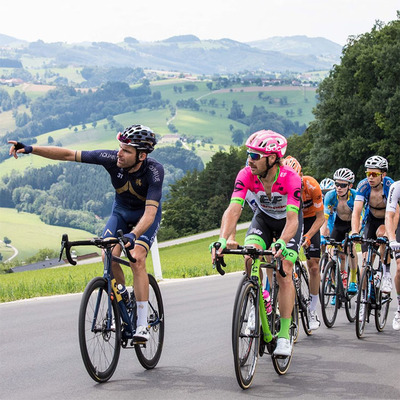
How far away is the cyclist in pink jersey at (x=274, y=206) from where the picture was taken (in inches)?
266

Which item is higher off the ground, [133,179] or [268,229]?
[133,179]

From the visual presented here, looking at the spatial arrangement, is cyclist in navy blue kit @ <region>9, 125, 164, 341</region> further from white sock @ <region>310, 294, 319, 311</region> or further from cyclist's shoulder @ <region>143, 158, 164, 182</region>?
white sock @ <region>310, 294, 319, 311</region>

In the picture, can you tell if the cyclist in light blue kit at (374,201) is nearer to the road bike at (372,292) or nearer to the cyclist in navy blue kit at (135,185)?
the road bike at (372,292)

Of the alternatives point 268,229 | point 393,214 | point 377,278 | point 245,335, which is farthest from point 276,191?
point 377,278

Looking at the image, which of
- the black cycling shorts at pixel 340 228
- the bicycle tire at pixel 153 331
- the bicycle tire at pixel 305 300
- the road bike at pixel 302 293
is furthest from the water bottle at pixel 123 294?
the black cycling shorts at pixel 340 228

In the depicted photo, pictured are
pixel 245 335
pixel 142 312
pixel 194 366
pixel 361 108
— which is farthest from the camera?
pixel 361 108

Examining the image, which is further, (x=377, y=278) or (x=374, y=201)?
(x=374, y=201)

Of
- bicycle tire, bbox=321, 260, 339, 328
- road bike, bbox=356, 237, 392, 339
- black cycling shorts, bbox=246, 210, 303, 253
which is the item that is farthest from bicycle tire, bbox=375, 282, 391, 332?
black cycling shorts, bbox=246, 210, 303, 253

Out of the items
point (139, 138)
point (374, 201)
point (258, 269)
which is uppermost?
point (139, 138)

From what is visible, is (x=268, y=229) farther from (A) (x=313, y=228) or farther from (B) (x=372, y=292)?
(B) (x=372, y=292)

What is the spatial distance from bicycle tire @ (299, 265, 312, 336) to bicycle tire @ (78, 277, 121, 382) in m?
2.92

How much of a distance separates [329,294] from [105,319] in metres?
4.55

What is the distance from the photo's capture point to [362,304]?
9469mm

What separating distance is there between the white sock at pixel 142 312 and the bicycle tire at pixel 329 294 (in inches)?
145
